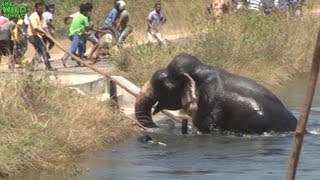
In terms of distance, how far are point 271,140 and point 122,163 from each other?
9.32ft

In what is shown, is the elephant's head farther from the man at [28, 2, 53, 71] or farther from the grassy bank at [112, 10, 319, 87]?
the man at [28, 2, 53, 71]

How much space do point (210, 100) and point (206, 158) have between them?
1.93 m

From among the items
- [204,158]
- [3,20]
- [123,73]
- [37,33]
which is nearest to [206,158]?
[204,158]

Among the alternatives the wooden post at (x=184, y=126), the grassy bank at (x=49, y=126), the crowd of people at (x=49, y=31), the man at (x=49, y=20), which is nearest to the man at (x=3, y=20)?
the crowd of people at (x=49, y=31)

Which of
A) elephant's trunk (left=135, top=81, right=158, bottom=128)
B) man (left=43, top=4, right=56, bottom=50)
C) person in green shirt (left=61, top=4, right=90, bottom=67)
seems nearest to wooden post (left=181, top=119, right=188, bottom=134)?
elephant's trunk (left=135, top=81, right=158, bottom=128)

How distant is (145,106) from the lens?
1309cm

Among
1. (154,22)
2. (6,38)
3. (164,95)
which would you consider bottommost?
(154,22)

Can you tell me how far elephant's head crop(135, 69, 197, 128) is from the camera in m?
12.6

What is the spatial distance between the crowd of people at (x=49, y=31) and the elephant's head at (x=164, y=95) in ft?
8.12

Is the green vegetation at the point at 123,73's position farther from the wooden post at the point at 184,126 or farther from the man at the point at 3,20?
the man at the point at 3,20

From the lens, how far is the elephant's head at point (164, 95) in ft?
41.5

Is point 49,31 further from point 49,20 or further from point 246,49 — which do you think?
point 246,49

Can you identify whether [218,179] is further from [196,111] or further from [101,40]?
[101,40]

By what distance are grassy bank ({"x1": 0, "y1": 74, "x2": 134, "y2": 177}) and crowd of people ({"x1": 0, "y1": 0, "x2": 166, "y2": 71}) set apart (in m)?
2.66
